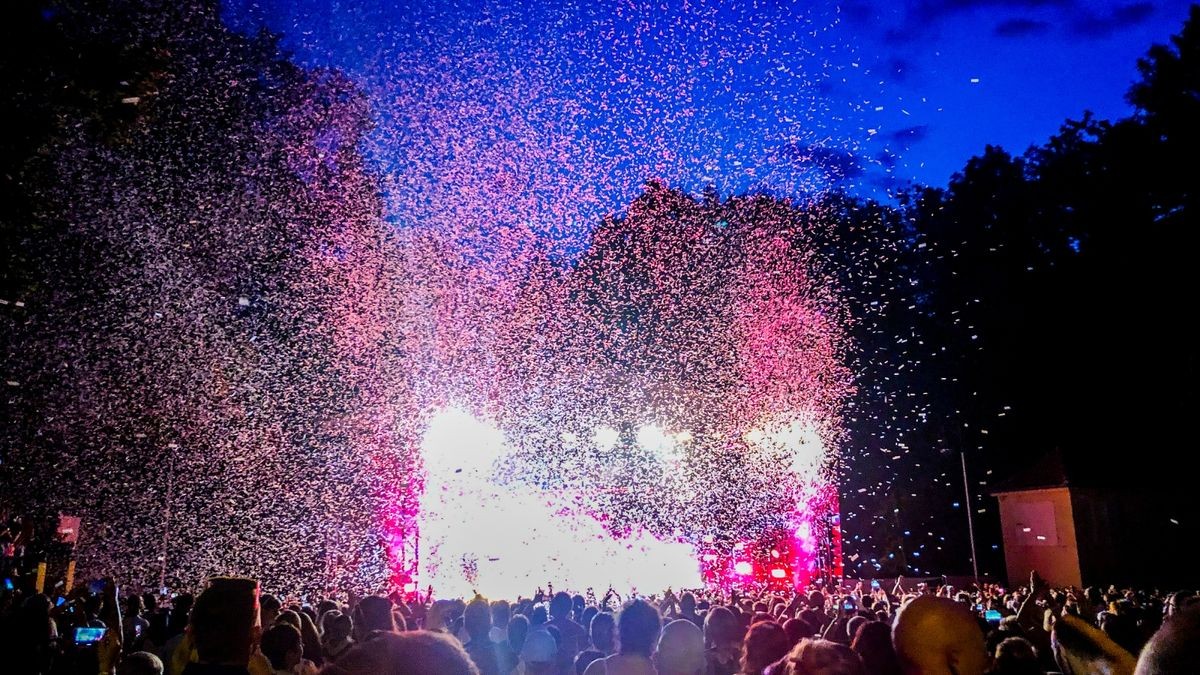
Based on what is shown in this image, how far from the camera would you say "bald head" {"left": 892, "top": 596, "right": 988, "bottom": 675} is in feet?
11.1

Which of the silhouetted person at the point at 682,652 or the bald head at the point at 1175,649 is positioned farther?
the silhouetted person at the point at 682,652

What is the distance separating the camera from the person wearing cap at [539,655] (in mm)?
6234

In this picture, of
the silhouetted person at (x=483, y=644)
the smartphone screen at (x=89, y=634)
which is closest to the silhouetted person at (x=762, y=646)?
the silhouetted person at (x=483, y=644)

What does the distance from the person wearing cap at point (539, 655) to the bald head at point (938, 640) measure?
3.26m

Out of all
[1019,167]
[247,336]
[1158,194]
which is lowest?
[247,336]

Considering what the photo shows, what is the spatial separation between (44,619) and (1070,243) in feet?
126

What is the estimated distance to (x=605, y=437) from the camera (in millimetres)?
39938

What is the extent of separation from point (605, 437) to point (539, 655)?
33.8 m

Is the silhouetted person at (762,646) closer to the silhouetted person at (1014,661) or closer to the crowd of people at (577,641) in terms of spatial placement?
the crowd of people at (577,641)

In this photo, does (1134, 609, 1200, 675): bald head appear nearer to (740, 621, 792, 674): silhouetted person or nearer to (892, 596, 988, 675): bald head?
(892, 596, 988, 675): bald head

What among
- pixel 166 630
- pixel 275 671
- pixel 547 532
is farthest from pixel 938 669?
pixel 547 532

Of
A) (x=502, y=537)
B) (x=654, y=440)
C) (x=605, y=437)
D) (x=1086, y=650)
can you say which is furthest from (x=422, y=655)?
(x=654, y=440)

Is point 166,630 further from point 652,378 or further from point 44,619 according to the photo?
point 652,378

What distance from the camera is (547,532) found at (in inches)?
1136
